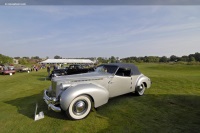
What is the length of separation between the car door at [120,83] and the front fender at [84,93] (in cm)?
54

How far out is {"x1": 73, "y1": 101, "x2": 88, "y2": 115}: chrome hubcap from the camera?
190 inches

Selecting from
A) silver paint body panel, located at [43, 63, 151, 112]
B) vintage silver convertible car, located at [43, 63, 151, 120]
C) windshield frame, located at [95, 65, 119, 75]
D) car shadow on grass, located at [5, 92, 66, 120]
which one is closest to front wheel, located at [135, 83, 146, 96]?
vintage silver convertible car, located at [43, 63, 151, 120]

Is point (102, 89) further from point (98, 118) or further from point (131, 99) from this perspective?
point (131, 99)

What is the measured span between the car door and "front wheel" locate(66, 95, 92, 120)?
1.32 m

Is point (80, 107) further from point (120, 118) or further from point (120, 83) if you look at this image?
point (120, 83)

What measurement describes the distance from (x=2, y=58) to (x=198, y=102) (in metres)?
92.5

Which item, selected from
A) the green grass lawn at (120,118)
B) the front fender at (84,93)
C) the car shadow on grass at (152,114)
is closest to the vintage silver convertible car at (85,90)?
the front fender at (84,93)

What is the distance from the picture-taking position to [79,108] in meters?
4.87

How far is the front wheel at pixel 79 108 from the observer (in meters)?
4.74

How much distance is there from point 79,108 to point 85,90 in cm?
62

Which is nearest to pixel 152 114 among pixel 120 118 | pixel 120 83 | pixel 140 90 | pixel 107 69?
pixel 120 118

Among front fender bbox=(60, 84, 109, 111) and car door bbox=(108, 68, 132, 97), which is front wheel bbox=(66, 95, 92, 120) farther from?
car door bbox=(108, 68, 132, 97)

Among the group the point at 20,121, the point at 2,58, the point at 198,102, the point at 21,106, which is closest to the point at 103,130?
the point at 20,121

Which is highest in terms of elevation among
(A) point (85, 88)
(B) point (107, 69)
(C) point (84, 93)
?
(B) point (107, 69)
